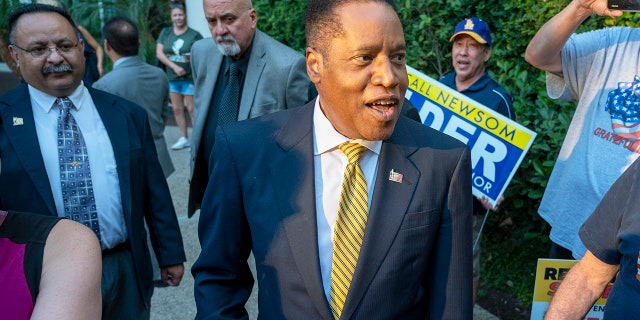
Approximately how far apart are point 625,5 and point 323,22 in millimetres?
1440

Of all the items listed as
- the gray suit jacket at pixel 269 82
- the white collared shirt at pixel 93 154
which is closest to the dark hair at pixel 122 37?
the gray suit jacket at pixel 269 82

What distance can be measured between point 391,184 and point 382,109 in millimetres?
249

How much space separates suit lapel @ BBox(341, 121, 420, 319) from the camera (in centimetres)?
191

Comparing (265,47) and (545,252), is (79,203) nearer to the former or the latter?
(265,47)

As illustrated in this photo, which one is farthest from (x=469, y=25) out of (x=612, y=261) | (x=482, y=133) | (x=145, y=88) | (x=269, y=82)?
(x=612, y=261)

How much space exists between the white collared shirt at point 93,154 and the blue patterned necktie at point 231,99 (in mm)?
956

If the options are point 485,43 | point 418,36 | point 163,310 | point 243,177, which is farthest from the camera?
point 418,36

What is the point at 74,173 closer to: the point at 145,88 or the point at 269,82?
the point at 269,82

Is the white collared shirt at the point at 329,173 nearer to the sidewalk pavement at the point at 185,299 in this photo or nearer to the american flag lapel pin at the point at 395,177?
the american flag lapel pin at the point at 395,177

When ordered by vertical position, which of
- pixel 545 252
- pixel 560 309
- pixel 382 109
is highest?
pixel 382 109

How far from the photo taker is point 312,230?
1.95 m

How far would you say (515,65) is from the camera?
16.6ft

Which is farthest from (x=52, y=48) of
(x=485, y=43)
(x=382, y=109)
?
(x=485, y=43)

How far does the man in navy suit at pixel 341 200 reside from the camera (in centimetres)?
191
